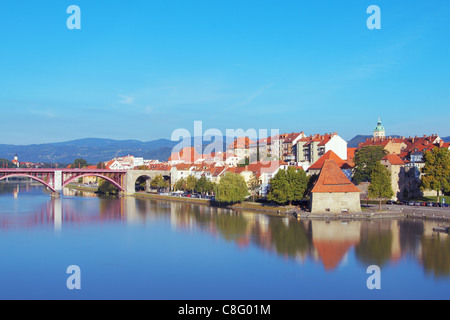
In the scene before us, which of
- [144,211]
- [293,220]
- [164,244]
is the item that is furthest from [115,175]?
[164,244]

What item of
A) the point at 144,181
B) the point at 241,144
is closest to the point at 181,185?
the point at 144,181

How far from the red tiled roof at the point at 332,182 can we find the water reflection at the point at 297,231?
110 inches

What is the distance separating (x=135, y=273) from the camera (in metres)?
16.8

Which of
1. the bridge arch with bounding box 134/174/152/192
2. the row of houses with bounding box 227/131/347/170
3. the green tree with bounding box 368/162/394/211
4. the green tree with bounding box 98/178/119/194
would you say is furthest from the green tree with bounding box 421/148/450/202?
the green tree with bounding box 98/178/119/194

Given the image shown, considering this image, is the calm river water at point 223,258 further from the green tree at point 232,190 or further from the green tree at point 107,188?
the green tree at point 107,188

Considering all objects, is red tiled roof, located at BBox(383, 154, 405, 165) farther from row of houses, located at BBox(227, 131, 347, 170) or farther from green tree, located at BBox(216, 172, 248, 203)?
green tree, located at BBox(216, 172, 248, 203)

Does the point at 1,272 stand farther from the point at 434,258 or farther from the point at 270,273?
the point at 434,258

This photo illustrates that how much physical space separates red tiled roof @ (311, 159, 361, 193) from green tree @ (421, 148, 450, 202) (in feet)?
16.6

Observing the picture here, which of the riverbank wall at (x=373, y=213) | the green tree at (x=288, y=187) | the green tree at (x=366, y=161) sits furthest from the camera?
the green tree at (x=366, y=161)

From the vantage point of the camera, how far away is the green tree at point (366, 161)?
34.6m

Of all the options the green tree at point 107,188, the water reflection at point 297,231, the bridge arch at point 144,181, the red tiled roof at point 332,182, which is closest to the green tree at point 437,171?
the water reflection at point 297,231

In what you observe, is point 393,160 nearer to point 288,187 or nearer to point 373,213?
point 373,213
